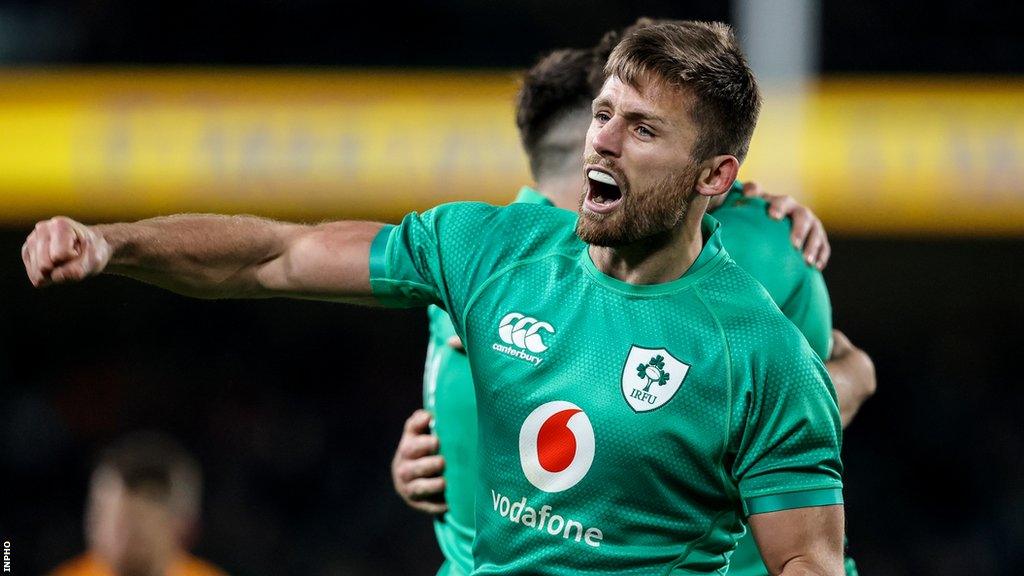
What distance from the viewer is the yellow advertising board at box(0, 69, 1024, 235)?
283 inches

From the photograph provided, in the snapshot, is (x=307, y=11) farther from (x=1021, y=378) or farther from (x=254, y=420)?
(x=1021, y=378)

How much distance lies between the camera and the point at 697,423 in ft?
8.23

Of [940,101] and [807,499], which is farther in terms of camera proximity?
[940,101]

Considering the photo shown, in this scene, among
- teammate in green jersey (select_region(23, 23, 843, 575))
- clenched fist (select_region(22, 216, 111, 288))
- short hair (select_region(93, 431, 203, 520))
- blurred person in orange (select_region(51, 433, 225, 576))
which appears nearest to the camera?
clenched fist (select_region(22, 216, 111, 288))

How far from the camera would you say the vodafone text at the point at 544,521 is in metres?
2.56

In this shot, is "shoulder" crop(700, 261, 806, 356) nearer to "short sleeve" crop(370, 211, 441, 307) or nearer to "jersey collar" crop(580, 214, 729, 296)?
"jersey collar" crop(580, 214, 729, 296)

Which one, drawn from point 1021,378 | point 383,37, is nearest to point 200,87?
point 383,37

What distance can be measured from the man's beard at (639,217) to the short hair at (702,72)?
0.24 feet

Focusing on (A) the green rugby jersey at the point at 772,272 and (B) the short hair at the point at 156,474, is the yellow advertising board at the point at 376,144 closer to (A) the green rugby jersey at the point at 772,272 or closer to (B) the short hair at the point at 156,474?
(B) the short hair at the point at 156,474

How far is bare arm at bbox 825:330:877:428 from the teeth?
3.12 ft

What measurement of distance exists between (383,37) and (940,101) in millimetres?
3971

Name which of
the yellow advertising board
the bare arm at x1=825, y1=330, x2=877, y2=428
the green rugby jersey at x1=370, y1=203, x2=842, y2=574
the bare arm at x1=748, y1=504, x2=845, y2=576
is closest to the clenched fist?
the green rugby jersey at x1=370, y1=203, x2=842, y2=574

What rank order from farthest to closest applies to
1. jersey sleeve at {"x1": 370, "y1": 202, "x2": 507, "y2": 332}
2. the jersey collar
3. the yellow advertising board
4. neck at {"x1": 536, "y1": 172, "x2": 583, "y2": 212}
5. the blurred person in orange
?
the yellow advertising board
the blurred person in orange
neck at {"x1": 536, "y1": 172, "x2": 583, "y2": 212}
jersey sleeve at {"x1": 370, "y1": 202, "x2": 507, "y2": 332}
the jersey collar

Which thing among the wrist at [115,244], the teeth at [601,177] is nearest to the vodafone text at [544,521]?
the teeth at [601,177]
